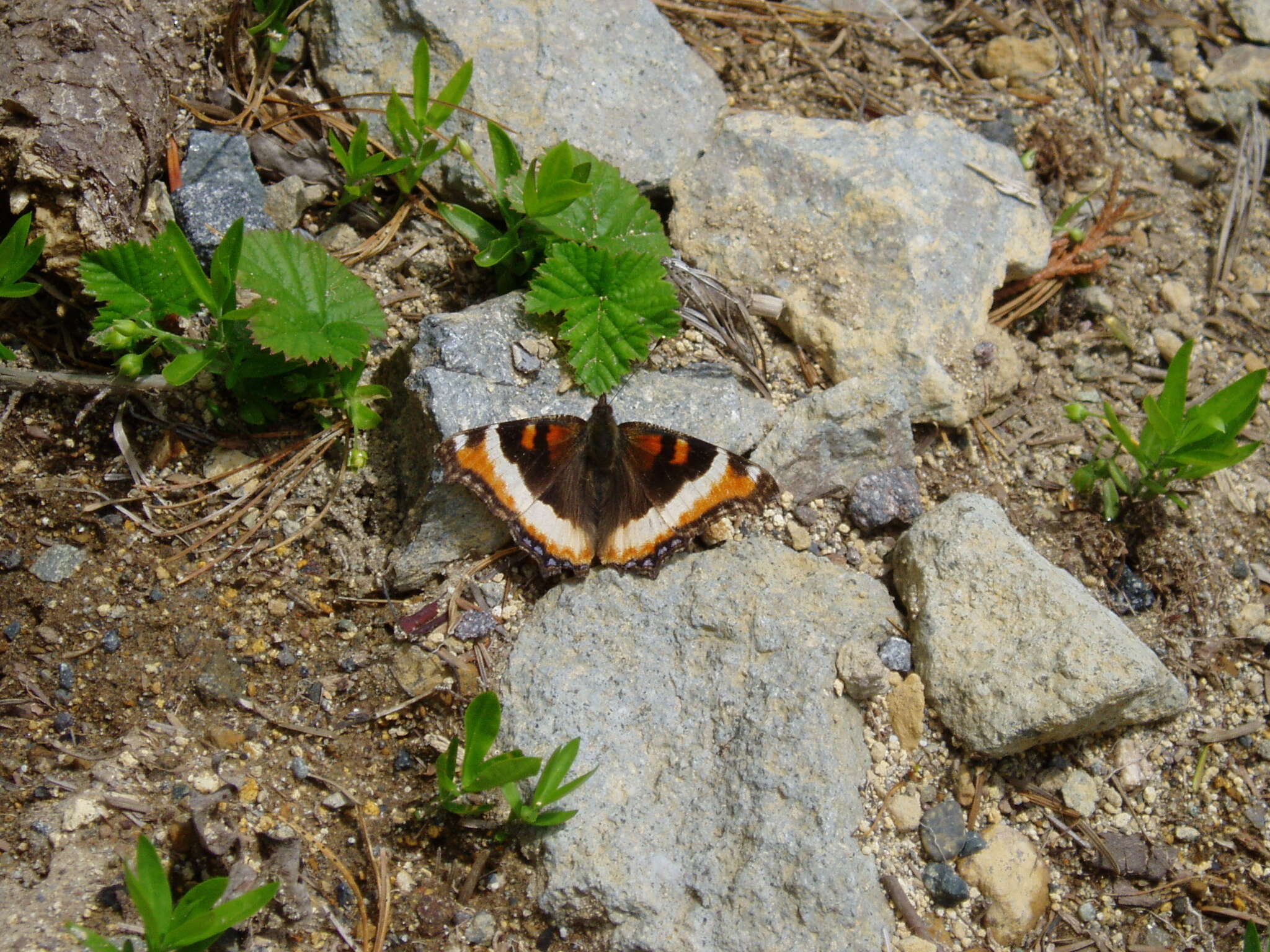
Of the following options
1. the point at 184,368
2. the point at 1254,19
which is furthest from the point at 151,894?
the point at 1254,19

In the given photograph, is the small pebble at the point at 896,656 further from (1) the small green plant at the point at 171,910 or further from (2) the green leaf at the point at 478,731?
(1) the small green plant at the point at 171,910

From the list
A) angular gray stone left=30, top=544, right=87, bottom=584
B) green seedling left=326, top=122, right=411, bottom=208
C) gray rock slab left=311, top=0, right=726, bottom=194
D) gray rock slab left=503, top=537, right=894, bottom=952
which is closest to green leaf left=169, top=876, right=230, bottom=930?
gray rock slab left=503, top=537, right=894, bottom=952

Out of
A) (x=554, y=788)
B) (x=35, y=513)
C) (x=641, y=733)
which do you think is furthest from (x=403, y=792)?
(x=35, y=513)

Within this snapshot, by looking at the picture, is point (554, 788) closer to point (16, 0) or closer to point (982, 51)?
point (16, 0)

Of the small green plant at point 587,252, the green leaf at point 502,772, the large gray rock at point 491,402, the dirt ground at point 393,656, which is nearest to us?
the green leaf at point 502,772

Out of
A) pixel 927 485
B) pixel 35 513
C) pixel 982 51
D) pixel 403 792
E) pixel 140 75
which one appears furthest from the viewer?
pixel 982 51

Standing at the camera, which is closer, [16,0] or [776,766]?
[776,766]

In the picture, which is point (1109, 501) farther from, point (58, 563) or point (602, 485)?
point (58, 563)

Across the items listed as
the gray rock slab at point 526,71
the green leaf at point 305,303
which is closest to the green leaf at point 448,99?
the gray rock slab at point 526,71
